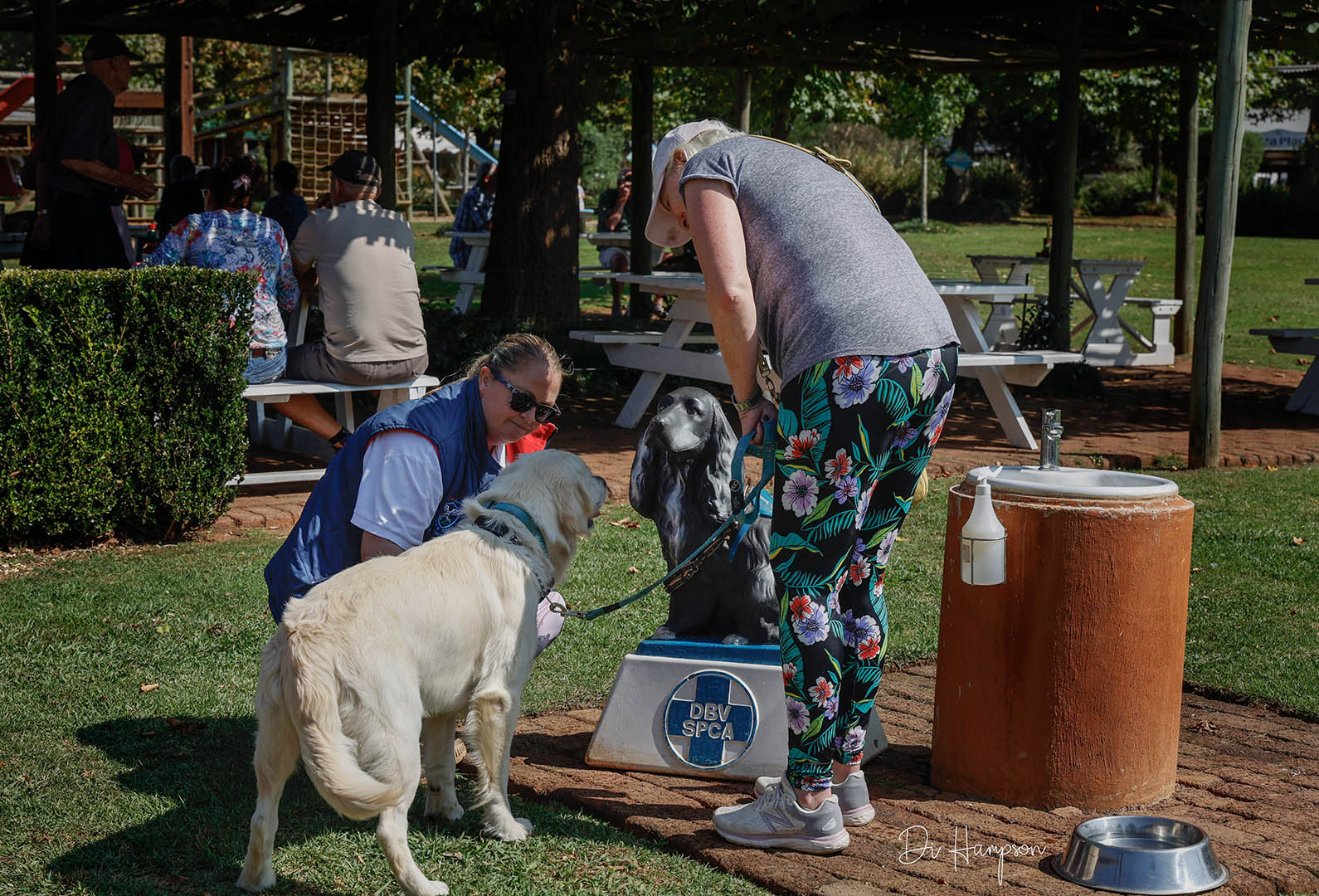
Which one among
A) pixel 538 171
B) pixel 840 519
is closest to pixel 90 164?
pixel 538 171

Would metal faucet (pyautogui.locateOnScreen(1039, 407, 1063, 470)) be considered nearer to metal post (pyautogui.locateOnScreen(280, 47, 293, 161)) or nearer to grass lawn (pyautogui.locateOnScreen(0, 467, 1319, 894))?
grass lawn (pyautogui.locateOnScreen(0, 467, 1319, 894))

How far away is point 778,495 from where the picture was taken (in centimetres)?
322

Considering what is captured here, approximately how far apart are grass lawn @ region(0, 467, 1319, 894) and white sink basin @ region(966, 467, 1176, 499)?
1341 mm

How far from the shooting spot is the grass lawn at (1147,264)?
17.8 metres

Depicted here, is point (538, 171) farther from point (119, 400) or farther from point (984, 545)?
point (984, 545)

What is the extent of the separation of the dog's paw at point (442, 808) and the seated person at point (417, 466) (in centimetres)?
59

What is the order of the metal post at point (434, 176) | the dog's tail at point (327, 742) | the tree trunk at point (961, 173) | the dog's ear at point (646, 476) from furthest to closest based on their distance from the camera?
the tree trunk at point (961, 173) → the metal post at point (434, 176) → the dog's ear at point (646, 476) → the dog's tail at point (327, 742)

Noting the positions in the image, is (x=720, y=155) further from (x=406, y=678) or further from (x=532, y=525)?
(x=406, y=678)

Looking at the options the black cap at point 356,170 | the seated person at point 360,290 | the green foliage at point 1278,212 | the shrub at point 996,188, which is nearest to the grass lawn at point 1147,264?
the green foliage at point 1278,212

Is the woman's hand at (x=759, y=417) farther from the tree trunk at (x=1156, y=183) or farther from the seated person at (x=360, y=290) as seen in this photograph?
the tree trunk at (x=1156, y=183)

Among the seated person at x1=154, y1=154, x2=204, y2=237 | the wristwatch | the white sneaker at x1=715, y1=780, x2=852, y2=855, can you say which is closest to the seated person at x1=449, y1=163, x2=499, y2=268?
the seated person at x1=154, y1=154, x2=204, y2=237

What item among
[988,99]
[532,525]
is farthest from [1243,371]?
[532,525]

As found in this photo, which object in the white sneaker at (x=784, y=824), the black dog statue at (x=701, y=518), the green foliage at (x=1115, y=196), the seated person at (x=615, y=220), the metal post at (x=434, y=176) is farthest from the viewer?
the green foliage at (x=1115, y=196)

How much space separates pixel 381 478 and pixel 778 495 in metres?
1.12
